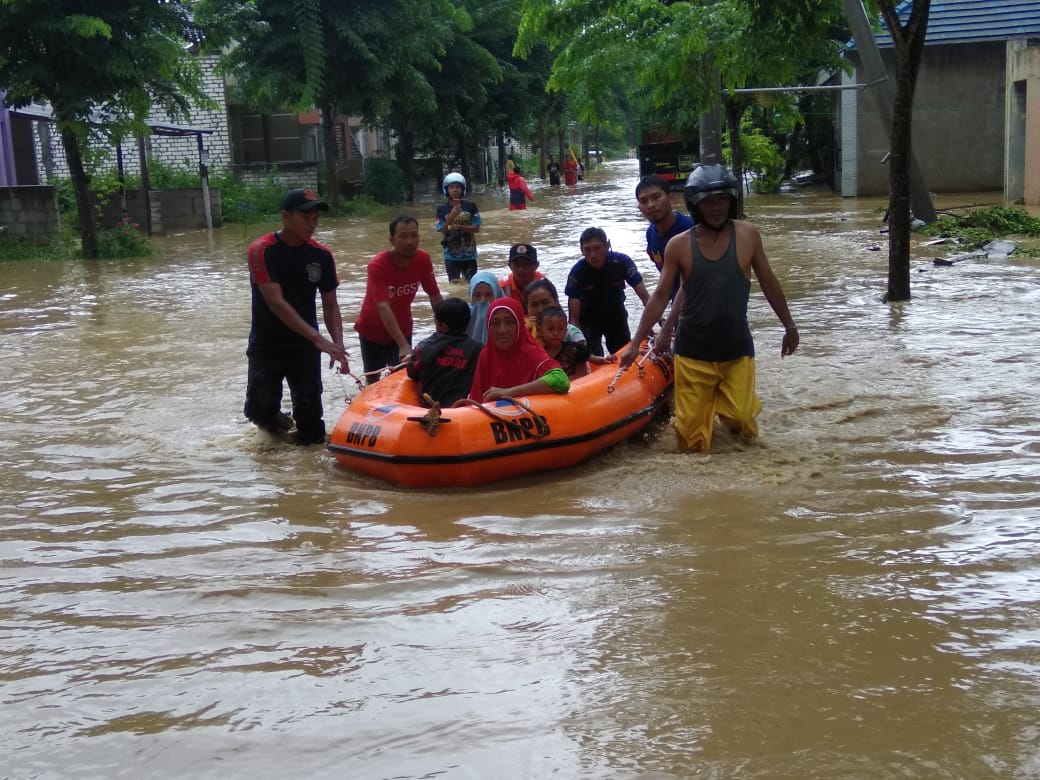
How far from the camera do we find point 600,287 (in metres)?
8.12

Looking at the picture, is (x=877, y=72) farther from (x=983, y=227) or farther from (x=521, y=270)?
(x=521, y=270)

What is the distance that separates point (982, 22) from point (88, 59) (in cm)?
1783

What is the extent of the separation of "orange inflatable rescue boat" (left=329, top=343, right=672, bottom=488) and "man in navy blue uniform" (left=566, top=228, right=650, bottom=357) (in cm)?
123

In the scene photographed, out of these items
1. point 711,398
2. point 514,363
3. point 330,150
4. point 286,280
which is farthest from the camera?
point 330,150

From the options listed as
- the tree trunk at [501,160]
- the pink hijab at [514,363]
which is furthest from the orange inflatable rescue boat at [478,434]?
the tree trunk at [501,160]

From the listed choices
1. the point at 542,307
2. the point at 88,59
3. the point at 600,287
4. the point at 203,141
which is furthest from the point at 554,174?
the point at 542,307

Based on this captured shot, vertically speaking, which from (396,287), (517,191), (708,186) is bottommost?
(396,287)

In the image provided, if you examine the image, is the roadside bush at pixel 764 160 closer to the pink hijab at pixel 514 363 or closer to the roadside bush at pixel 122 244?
the roadside bush at pixel 122 244

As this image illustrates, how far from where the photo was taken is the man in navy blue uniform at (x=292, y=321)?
6.99 meters

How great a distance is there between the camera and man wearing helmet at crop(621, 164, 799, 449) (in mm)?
6227

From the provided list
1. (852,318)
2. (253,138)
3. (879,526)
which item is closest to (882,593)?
(879,526)

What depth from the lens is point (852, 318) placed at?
11.2 meters

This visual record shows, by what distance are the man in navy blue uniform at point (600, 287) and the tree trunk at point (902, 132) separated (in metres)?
4.45

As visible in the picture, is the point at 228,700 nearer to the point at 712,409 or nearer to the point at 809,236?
the point at 712,409
